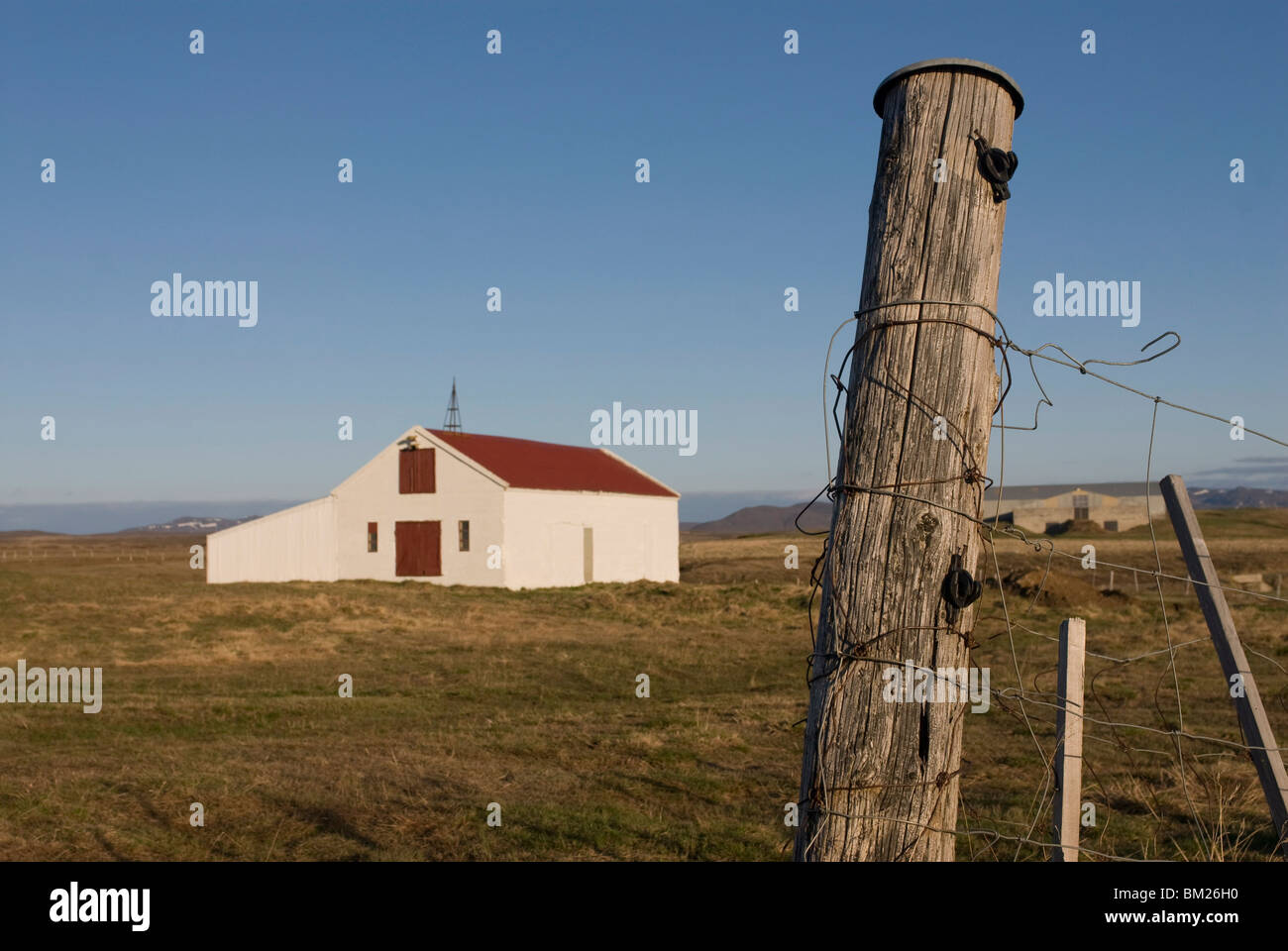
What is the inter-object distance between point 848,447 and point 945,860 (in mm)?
1217

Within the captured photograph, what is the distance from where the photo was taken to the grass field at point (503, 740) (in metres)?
6.74

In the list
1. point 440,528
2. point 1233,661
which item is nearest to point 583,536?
point 440,528

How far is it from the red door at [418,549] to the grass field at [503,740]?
1028 centimetres

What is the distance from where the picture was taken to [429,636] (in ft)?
71.5

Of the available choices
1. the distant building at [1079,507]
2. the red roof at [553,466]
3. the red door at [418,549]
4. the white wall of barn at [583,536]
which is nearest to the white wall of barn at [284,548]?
the red door at [418,549]

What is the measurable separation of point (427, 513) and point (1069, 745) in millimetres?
33182

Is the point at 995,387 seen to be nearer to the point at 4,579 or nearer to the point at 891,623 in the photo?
the point at 891,623

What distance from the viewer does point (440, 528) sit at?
35.2 metres

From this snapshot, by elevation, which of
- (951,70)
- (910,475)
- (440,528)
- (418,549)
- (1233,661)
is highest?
(951,70)

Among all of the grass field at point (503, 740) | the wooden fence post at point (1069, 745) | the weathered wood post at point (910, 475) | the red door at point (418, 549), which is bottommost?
the grass field at point (503, 740)

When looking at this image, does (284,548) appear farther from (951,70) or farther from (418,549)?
(951,70)

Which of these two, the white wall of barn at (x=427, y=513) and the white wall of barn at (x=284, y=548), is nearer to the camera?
the white wall of barn at (x=427, y=513)

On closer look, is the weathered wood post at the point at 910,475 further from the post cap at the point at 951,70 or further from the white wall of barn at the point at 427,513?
the white wall of barn at the point at 427,513
